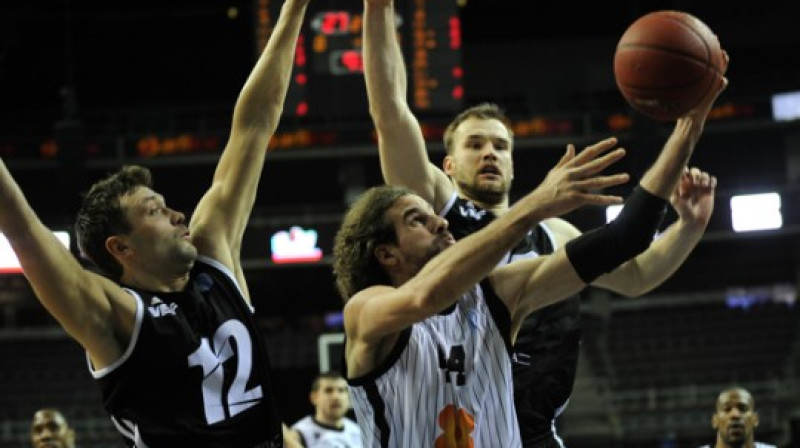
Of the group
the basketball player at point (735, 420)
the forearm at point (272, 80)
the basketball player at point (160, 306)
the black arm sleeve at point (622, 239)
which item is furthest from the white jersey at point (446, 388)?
the basketball player at point (735, 420)

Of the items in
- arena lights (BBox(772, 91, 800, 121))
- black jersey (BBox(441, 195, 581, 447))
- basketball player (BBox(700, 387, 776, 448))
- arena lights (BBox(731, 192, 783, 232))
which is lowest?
basketball player (BBox(700, 387, 776, 448))

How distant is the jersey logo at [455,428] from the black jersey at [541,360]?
1.00m

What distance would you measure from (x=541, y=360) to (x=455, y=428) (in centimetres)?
112

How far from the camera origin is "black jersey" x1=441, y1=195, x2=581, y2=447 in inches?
177

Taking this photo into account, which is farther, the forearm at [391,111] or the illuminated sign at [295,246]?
the illuminated sign at [295,246]

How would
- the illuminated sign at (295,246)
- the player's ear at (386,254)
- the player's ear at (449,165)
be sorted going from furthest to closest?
the illuminated sign at (295,246) < the player's ear at (449,165) < the player's ear at (386,254)

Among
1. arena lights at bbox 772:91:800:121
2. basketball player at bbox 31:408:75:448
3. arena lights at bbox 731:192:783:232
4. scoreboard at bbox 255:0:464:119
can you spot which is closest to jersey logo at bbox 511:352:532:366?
basketball player at bbox 31:408:75:448

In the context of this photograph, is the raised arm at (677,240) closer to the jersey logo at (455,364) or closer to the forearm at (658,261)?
the forearm at (658,261)

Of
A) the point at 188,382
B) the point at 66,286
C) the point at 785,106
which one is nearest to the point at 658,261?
the point at 188,382

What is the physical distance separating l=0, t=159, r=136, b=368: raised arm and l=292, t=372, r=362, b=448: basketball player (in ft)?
22.0

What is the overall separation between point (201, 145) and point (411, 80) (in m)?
7.71

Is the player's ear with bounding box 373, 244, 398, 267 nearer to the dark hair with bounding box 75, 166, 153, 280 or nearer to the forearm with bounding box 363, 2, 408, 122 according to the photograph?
the dark hair with bounding box 75, 166, 153, 280

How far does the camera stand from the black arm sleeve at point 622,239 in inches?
135

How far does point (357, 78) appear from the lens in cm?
1406
